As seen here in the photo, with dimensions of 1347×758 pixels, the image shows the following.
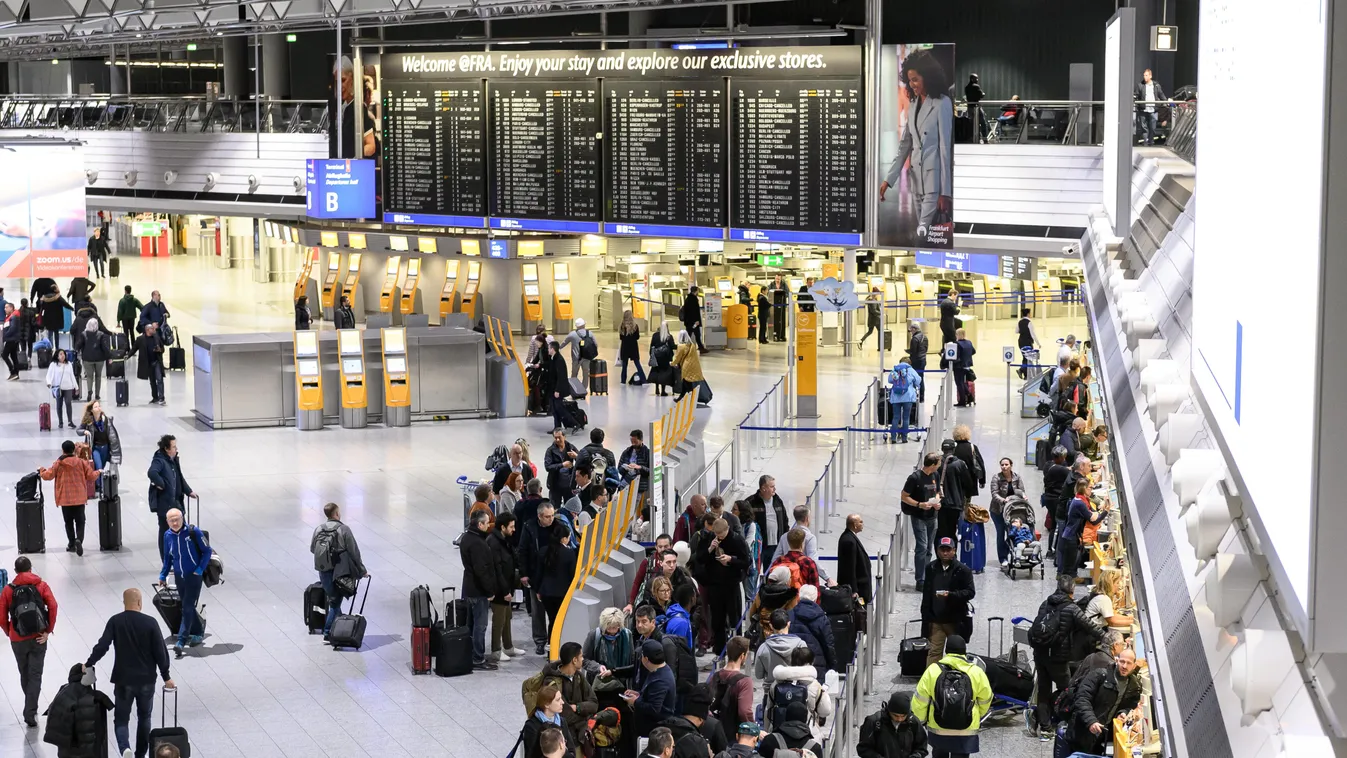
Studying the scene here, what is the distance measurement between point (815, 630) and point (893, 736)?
1.84 meters

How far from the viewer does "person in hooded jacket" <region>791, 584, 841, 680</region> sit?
33.6 ft

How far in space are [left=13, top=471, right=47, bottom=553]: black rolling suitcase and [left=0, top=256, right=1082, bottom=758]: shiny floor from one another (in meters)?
0.19

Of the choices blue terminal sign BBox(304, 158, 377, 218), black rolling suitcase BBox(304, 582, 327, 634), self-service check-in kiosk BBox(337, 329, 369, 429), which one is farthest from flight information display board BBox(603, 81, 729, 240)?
black rolling suitcase BBox(304, 582, 327, 634)

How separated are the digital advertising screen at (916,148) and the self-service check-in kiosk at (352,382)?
23.8 feet

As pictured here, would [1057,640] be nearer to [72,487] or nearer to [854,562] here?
[854,562]

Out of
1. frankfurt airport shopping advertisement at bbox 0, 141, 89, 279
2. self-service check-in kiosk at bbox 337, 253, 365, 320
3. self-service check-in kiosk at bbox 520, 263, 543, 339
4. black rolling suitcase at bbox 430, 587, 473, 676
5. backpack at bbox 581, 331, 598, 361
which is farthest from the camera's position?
self-service check-in kiosk at bbox 337, 253, 365, 320

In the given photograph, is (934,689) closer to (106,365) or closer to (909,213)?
(909,213)

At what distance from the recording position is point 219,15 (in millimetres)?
28359

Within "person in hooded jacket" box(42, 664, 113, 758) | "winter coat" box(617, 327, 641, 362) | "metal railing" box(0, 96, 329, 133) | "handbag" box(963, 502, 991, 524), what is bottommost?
"person in hooded jacket" box(42, 664, 113, 758)

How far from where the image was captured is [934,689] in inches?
362

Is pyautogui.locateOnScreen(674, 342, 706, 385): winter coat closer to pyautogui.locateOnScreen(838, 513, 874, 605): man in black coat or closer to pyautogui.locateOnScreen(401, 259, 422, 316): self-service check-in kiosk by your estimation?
pyautogui.locateOnScreen(838, 513, 874, 605): man in black coat

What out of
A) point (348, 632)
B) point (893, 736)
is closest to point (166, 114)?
point (348, 632)

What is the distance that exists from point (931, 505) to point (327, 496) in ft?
22.8

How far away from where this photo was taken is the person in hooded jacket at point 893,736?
848 cm
